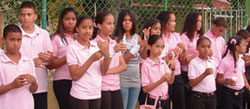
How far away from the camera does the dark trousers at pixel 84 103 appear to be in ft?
9.25

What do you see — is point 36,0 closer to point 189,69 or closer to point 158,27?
point 158,27

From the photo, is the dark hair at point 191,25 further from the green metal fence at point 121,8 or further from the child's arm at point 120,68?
the child's arm at point 120,68

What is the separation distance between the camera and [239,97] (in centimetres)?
413

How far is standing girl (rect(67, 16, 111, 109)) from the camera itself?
9.21 feet

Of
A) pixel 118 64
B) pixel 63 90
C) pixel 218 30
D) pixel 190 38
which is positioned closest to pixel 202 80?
pixel 190 38

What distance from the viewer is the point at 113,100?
3213mm

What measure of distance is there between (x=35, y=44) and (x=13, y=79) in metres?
0.48

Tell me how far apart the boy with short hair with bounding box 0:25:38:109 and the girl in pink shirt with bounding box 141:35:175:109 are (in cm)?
126

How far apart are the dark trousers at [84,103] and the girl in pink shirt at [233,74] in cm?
195

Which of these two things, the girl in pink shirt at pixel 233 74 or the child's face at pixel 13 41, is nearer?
the child's face at pixel 13 41

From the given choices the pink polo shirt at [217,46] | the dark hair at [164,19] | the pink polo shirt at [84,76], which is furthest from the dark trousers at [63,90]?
the pink polo shirt at [217,46]

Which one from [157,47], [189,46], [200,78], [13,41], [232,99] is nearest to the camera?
[13,41]

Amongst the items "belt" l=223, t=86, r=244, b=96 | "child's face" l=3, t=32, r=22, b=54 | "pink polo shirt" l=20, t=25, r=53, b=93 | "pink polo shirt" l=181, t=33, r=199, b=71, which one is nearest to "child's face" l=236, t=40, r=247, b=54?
"belt" l=223, t=86, r=244, b=96

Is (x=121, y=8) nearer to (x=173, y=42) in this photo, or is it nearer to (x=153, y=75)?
A: (x=173, y=42)
